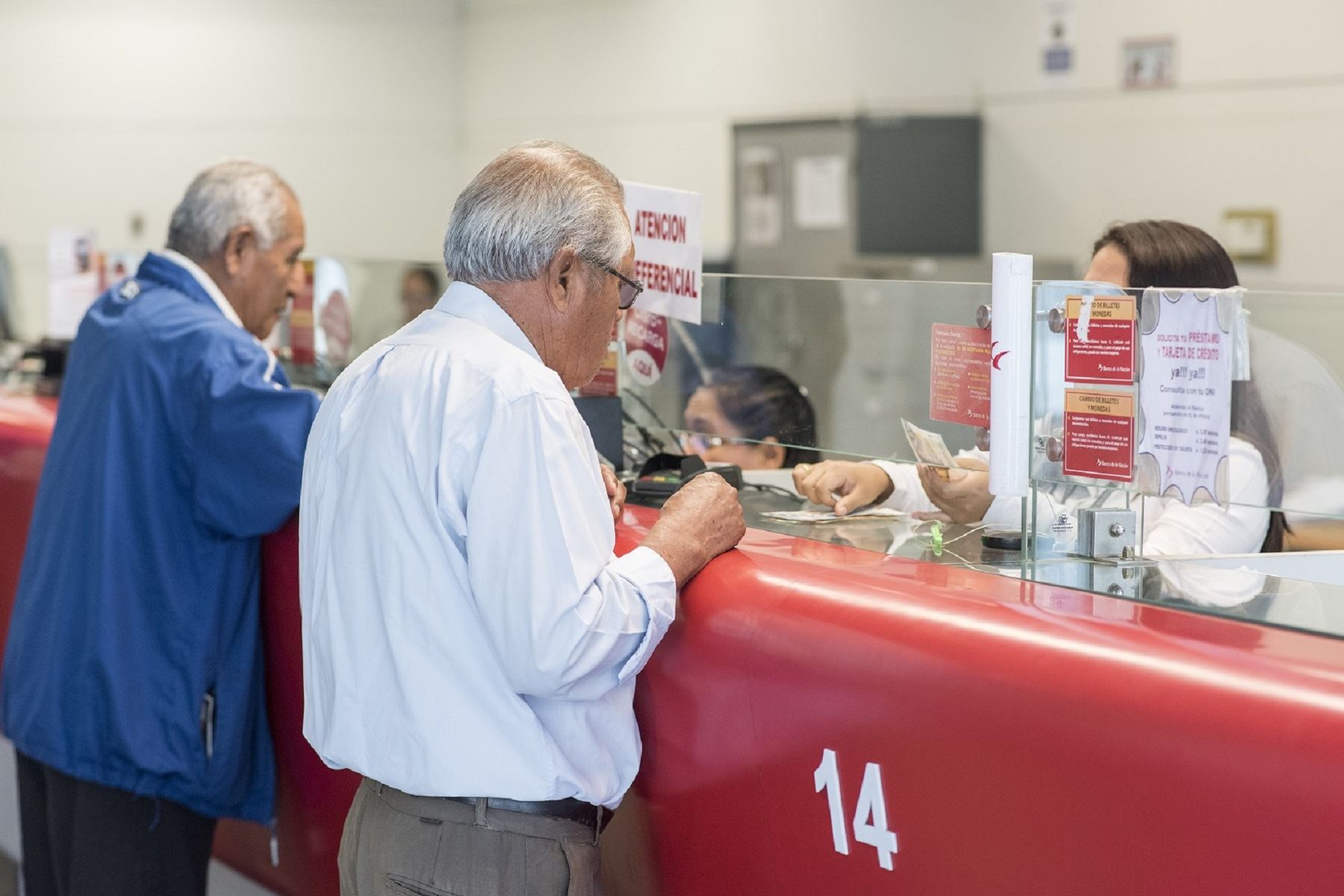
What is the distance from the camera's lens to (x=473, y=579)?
4.61 ft

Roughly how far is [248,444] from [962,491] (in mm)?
1031

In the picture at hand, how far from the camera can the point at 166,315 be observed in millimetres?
2248

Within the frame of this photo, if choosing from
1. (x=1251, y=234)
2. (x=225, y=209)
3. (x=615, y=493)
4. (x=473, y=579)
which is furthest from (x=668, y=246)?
(x=1251, y=234)

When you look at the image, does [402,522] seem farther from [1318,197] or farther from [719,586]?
[1318,197]

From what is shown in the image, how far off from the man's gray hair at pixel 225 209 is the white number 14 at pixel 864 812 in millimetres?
1455

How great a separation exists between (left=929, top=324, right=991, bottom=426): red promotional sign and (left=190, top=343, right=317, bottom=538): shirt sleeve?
0.93 metres

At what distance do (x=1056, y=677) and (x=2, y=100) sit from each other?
7.11 meters

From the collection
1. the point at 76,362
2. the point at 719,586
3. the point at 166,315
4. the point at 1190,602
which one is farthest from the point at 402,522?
Answer: the point at 76,362

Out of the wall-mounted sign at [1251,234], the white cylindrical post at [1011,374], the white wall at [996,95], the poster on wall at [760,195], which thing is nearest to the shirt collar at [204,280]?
the white cylindrical post at [1011,374]

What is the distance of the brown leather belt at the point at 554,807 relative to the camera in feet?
4.87

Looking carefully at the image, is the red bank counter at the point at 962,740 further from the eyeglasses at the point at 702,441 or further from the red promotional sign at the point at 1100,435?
the eyeglasses at the point at 702,441

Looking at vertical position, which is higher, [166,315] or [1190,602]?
[166,315]

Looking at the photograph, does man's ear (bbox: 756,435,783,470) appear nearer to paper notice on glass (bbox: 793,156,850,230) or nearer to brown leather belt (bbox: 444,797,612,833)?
brown leather belt (bbox: 444,797,612,833)

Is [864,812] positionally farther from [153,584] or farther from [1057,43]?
[1057,43]
